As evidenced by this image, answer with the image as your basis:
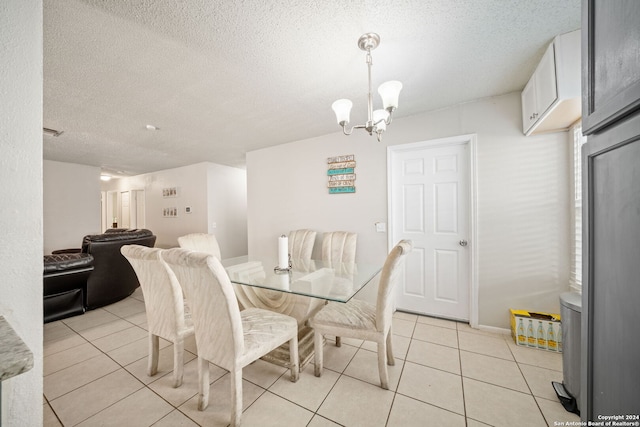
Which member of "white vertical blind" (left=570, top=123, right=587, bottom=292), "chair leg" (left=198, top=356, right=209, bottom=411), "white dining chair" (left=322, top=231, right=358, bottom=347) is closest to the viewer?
"chair leg" (left=198, top=356, right=209, bottom=411)

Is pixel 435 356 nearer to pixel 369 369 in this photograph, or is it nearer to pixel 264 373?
pixel 369 369

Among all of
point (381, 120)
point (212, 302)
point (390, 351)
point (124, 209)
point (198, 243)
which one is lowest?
point (390, 351)

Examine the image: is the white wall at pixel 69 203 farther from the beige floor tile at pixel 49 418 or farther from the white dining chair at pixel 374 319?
the white dining chair at pixel 374 319

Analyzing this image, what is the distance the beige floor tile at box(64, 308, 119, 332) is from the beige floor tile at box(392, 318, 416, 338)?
336 cm

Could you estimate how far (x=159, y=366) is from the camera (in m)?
1.89

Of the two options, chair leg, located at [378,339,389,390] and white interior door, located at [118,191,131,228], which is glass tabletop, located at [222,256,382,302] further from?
white interior door, located at [118,191,131,228]

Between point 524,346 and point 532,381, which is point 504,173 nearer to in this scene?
point 524,346

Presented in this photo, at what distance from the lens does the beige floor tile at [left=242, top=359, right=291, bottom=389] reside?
1700 millimetres

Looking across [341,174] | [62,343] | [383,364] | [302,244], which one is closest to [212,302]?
[383,364]

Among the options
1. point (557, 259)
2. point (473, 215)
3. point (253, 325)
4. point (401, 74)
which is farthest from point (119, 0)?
point (557, 259)

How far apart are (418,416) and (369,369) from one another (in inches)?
18.9

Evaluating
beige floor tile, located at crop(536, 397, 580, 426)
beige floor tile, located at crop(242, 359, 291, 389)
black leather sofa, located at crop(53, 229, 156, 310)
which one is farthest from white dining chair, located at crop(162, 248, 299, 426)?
black leather sofa, located at crop(53, 229, 156, 310)

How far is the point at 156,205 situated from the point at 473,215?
6.82 meters

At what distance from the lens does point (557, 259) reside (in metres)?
2.15
